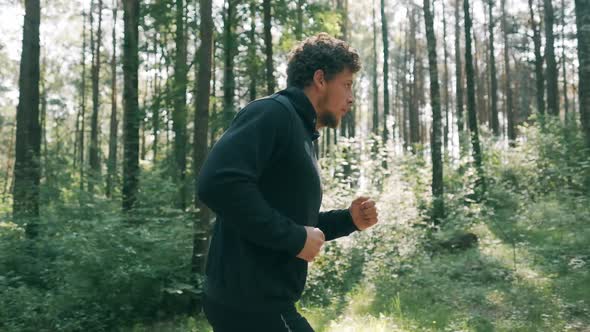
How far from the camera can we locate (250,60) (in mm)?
14875

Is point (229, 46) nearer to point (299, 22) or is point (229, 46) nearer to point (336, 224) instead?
point (299, 22)

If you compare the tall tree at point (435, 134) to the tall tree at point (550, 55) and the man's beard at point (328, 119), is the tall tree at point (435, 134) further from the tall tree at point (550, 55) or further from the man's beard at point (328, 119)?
the man's beard at point (328, 119)

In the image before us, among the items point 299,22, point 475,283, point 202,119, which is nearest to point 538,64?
point 299,22

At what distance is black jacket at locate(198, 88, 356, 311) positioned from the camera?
1920 millimetres

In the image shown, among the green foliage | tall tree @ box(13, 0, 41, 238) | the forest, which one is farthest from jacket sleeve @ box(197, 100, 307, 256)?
tall tree @ box(13, 0, 41, 238)

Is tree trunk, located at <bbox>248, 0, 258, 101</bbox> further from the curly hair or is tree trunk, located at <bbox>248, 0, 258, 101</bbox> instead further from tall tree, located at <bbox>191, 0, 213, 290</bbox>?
the curly hair

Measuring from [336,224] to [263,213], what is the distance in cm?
97

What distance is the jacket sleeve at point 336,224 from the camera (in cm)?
280

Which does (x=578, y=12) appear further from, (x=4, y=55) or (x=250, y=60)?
(x=4, y=55)

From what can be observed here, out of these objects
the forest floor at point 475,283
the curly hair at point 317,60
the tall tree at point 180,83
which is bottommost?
the forest floor at point 475,283

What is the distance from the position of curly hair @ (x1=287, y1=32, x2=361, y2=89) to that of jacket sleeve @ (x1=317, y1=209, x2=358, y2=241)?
31.2 inches

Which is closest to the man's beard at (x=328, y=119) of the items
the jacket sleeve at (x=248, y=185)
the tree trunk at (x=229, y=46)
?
the jacket sleeve at (x=248, y=185)

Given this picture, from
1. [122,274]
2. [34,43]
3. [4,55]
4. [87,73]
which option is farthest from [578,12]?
[87,73]

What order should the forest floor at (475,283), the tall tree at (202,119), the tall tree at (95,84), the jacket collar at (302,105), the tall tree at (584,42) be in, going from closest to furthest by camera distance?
the jacket collar at (302,105) → the forest floor at (475,283) → the tall tree at (202,119) → the tall tree at (584,42) → the tall tree at (95,84)
